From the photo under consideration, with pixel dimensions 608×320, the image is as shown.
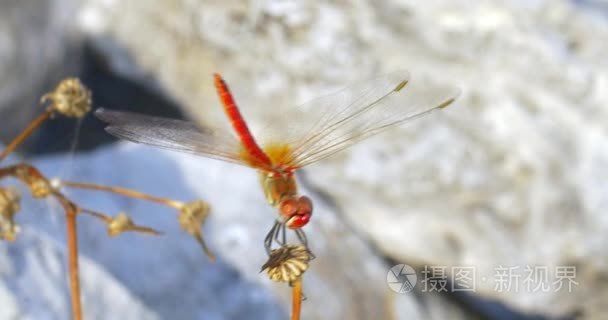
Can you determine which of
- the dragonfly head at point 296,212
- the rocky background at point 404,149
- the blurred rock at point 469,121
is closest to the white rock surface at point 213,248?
the rocky background at point 404,149

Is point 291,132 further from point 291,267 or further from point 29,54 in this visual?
point 29,54

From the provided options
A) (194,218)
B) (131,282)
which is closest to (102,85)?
(131,282)

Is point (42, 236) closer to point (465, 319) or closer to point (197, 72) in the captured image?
point (197, 72)

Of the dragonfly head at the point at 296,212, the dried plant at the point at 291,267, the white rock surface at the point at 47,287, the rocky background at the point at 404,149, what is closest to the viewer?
the dried plant at the point at 291,267

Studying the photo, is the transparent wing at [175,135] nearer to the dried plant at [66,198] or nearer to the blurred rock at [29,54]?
the dried plant at [66,198]

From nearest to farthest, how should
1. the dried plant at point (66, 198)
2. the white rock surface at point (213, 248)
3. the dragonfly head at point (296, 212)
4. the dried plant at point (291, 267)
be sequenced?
the dried plant at point (291, 267) < the dragonfly head at point (296, 212) < the dried plant at point (66, 198) < the white rock surface at point (213, 248)
